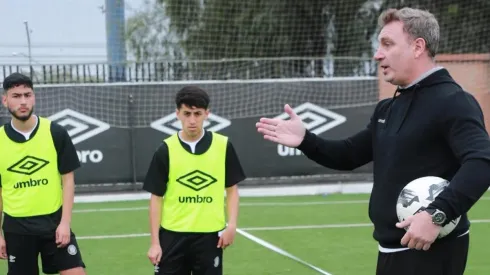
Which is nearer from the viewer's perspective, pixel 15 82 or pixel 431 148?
pixel 431 148

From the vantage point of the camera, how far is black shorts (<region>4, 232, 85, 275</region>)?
5.48m

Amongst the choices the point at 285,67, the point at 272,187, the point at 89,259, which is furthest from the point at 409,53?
the point at 285,67

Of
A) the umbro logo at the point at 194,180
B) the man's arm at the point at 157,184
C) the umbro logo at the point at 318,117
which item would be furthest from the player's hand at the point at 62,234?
the umbro logo at the point at 318,117

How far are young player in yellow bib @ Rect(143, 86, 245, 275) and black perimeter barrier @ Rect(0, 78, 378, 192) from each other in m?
8.85

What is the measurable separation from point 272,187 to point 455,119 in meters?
11.2

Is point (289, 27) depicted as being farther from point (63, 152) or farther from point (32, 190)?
point (32, 190)

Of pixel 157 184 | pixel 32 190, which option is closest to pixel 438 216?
pixel 157 184

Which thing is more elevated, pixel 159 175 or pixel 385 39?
pixel 385 39

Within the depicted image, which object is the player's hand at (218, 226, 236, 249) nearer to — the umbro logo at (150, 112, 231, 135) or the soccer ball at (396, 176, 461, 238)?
the soccer ball at (396, 176, 461, 238)

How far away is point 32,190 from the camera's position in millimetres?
5512

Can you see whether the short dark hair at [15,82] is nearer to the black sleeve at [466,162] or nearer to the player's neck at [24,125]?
the player's neck at [24,125]

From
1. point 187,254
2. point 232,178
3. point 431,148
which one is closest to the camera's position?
point 431,148

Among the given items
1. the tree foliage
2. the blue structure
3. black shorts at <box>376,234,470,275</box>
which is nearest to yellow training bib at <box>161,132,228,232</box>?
black shorts at <box>376,234,470,275</box>

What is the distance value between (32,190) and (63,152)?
36 centimetres
